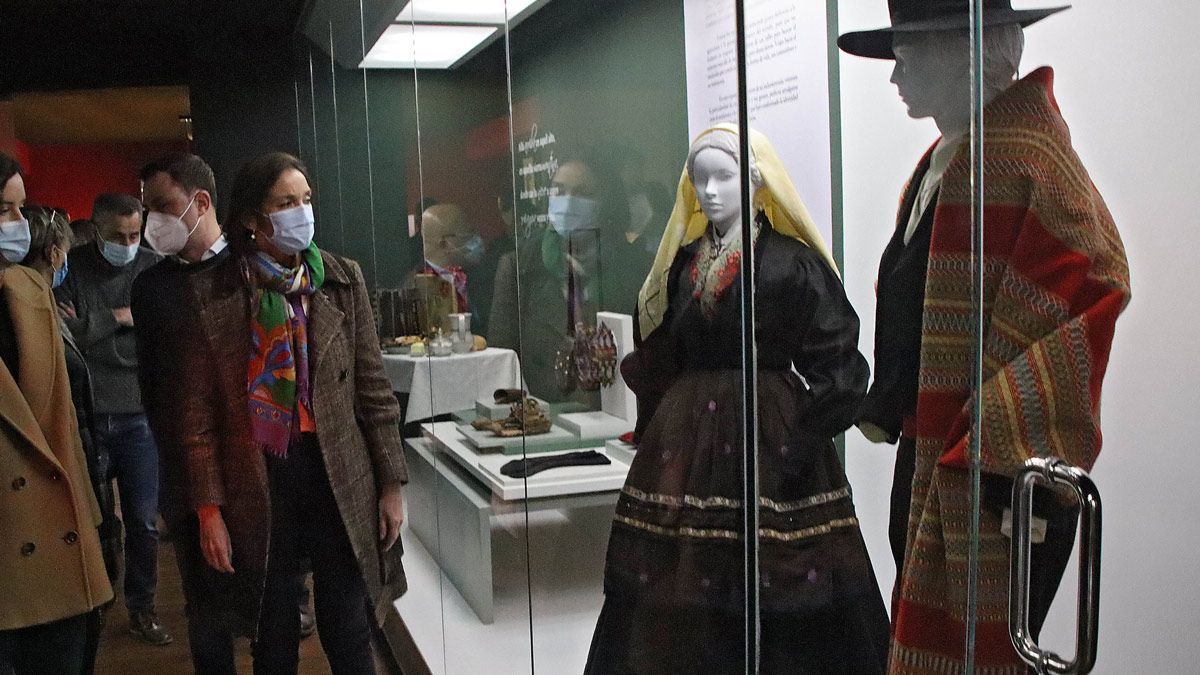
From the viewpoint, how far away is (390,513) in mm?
2410

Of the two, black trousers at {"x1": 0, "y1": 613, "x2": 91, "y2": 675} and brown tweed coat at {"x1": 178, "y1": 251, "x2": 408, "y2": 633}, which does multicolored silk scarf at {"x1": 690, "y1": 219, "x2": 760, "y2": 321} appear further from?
black trousers at {"x1": 0, "y1": 613, "x2": 91, "y2": 675}

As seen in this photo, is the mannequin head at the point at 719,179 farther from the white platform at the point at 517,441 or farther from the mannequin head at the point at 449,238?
the mannequin head at the point at 449,238

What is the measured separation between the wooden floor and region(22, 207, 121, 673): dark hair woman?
0.08 feet

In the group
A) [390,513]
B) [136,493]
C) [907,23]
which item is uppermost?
[907,23]

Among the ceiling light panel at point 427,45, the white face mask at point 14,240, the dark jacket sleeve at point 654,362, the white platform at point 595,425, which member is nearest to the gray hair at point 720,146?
the dark jacket sleeve at point 654,362

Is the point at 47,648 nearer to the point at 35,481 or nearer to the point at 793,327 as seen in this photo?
the point at 35,481

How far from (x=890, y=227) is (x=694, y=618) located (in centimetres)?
58

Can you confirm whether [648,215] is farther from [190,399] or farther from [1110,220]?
[190,399]

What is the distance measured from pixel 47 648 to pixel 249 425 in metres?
0.58

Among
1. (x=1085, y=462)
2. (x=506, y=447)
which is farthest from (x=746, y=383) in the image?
(x=506, y=447)

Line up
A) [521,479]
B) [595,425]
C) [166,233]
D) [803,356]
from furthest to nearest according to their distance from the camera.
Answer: [166,233], [521,479], [595,425], [803,356]

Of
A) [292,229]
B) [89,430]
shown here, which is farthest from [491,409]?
[89,430]

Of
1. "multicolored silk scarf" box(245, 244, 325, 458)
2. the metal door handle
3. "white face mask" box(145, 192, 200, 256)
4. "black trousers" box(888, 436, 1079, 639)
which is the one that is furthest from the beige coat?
the metal door handle

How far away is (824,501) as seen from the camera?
1236 mm
